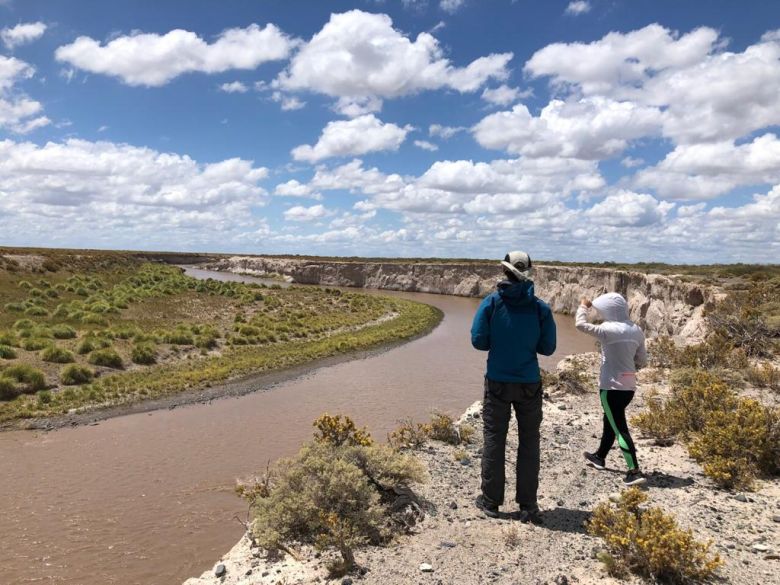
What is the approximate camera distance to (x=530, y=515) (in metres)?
5.71

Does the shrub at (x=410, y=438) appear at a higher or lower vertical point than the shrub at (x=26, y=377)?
higher

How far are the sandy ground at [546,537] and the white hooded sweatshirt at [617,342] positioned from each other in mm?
1398

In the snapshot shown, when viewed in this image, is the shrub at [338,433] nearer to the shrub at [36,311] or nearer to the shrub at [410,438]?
the shrub at [410,438]

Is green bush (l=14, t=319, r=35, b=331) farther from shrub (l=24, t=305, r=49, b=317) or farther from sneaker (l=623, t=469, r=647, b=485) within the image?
Result: sneaker (l=623, t=469, r=647, b=485)

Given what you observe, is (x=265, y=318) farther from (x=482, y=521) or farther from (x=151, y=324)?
(x=482, y=521)

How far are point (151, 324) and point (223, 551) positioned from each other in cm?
2230

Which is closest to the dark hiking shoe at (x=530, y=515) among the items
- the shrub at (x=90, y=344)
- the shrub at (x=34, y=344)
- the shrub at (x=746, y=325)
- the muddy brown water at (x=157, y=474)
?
the muddy brown water at (x=157, y=474)

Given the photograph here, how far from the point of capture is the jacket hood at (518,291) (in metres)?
A: 5.49

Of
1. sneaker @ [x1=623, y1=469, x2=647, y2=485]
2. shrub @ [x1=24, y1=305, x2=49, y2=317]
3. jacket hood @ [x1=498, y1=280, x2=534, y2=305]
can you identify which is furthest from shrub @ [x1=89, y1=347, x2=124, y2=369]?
sneaker @ [x1=623, y1=469, x2=647, y2=485]

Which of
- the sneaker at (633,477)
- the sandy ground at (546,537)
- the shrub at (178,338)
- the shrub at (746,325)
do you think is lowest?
the shrub at (178,338)

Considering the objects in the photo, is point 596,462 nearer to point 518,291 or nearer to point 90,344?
point 518,291

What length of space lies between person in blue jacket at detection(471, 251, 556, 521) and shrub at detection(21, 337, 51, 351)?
63.0 ft

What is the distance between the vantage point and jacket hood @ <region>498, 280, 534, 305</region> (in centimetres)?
549

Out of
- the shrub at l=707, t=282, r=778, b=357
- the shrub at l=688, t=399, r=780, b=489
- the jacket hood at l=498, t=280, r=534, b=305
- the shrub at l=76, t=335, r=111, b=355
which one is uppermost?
the jacket hood at l=498, t=280, r=534, b=305
